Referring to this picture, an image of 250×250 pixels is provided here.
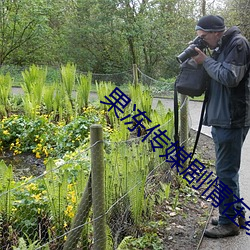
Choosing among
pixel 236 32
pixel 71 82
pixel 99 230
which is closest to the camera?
pixel 99 230

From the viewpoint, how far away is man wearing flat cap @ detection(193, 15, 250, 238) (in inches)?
117

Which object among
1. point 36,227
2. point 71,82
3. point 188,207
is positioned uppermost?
point 71,82

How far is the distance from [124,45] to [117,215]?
14709 mm

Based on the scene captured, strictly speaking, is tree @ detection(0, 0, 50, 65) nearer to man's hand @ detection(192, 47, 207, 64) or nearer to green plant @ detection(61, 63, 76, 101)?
green plant @ detection(61, 63, 76, 101)

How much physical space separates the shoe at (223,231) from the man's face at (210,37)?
1.62 metres

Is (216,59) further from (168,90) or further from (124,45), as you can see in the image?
(124,45)

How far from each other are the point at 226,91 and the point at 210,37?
1.53ft

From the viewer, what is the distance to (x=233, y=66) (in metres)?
2.93

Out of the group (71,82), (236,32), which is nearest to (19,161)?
(71,82)

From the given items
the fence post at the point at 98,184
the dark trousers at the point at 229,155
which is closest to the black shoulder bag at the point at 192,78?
the dark trousers at the point at 229,155

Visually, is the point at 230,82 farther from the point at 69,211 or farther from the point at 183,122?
the point at 183,122

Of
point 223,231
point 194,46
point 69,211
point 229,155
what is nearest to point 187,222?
point 223,231

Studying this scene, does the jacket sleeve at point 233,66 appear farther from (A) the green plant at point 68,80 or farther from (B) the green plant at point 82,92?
(A) the green plant at point 68,80

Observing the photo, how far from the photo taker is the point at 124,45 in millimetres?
17328
